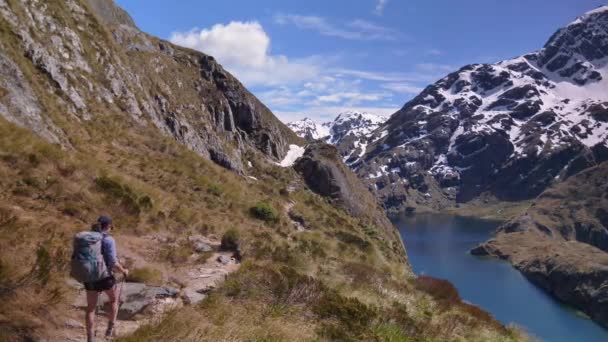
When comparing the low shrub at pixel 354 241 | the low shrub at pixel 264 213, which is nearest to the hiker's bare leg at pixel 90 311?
the low shrub at pixel 264 213

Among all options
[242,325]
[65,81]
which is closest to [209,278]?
[242,325]

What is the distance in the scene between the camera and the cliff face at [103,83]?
22.7 meters

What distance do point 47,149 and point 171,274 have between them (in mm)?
7368

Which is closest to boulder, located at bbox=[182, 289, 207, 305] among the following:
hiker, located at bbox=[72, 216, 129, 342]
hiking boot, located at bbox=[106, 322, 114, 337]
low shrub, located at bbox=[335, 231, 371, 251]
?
hiking boot, located at bbox=[106, 322, 114, 337]

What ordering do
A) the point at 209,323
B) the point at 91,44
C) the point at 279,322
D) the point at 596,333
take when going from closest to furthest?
the point at 209,323 → the point at 279,322 → the point at 91,44 → the point at 596,333

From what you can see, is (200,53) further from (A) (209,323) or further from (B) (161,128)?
(A) (209,323)

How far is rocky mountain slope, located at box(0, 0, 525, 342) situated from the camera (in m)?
9.09

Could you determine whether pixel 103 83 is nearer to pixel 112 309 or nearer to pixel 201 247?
pixel 201 247

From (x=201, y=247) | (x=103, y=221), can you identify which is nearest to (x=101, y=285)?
(x=103, y=221)

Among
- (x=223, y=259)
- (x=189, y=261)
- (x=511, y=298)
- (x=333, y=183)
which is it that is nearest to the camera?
(x=189, y=261)

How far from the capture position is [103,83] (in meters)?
36.4

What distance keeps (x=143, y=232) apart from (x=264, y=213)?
1259 centimetres

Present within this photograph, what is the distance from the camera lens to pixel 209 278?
43.9 ft

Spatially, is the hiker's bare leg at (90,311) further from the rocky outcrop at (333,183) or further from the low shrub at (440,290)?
the rocky outcrop at (333,183)
